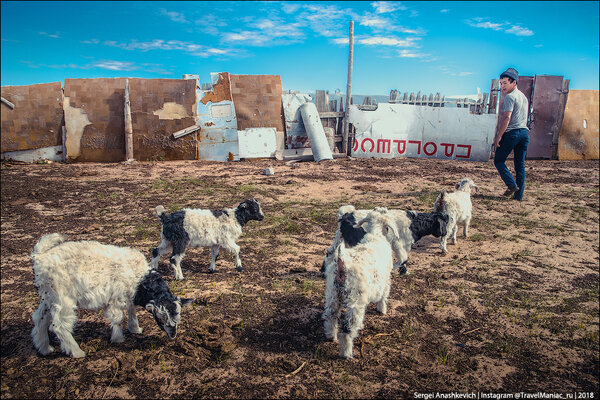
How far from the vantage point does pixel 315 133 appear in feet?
51.1

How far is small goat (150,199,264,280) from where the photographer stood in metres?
5.19

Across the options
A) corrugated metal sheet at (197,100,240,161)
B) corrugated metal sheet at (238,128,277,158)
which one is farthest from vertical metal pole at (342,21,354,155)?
corrugated metal sheet at (197,100,240,161)

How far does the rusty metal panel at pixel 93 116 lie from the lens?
14914 millimetres

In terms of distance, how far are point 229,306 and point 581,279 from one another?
16.7ft

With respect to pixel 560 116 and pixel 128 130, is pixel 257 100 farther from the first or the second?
pixel 560 116

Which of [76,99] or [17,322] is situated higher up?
[76,99]

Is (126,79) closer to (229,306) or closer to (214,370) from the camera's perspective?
(229,306)

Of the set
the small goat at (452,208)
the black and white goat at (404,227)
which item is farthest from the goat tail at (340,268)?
the small goat at (452,208)

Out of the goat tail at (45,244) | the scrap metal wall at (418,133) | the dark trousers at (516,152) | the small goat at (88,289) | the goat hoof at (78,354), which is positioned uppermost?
the scrap metal wall at (418,133)

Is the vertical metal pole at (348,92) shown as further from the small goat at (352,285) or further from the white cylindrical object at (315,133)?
the small goat at (352,285)

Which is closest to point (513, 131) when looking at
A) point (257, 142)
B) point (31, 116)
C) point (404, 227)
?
point (404, 227)

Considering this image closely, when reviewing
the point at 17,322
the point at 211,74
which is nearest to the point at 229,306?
the point at 17,322

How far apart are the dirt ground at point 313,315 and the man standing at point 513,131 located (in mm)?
604

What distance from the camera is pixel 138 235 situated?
6.83 m
